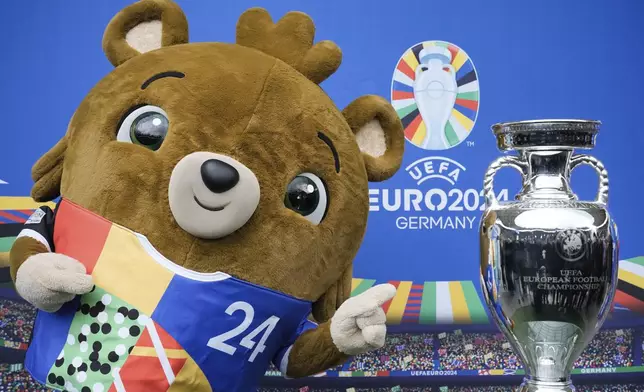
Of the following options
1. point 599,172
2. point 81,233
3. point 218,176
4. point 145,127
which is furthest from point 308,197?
point 599,172

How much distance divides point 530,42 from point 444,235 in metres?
0.66

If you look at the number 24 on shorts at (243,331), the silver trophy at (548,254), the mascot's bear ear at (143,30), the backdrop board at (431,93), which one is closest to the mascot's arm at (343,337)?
the number 24 on shorts at (243,331)

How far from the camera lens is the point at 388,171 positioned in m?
1.70

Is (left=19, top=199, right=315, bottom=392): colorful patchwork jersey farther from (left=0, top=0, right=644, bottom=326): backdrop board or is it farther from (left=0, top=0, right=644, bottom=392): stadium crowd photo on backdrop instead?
(left=0, top=0, right=644, bottom=326): backdrop board

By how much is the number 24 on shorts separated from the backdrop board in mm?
742

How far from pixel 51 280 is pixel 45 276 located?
18 mm

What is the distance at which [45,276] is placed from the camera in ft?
4.51

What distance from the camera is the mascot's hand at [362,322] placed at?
1.44m

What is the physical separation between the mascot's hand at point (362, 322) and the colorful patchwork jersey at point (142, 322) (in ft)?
0.48

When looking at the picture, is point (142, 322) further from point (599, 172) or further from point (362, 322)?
point (599, 172)

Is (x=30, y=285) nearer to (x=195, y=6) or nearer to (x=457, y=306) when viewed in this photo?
(x=195, y=6)

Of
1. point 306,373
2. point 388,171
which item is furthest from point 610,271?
point 306,373

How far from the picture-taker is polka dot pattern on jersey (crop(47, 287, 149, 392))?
141 cm

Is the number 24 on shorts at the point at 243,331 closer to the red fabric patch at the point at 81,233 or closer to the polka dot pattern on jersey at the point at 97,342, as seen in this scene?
the polka dot pattern on jersey at the point at 97,342
